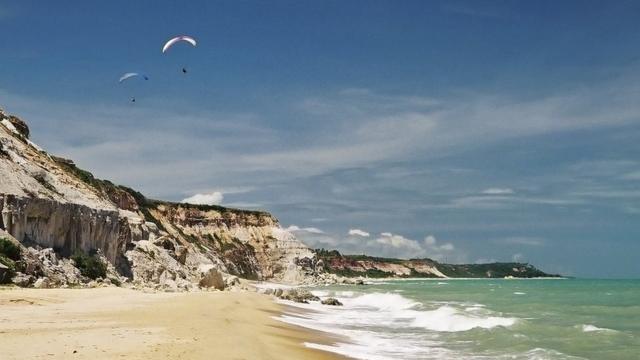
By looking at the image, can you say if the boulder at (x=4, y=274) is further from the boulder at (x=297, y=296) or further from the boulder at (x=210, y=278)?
the boulder at (x=297, y=296)

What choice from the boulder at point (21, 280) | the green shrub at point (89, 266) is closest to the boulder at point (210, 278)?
the green shrub at point (89, 266)

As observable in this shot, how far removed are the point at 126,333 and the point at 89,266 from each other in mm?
24035

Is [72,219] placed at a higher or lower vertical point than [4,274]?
higher

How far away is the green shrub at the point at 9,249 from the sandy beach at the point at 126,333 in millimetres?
5546

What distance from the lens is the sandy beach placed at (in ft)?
36.5

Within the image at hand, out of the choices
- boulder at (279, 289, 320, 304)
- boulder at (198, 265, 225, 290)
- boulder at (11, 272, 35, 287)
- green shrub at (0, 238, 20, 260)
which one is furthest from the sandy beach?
boulder at (198, 265, 225, 290)

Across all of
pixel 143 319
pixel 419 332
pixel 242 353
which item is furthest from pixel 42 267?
pixel 242 353

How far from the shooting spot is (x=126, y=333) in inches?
549

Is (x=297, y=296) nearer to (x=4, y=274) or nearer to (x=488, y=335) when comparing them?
(x=4, y=274)

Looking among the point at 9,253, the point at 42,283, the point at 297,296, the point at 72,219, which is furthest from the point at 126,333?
the point at 297,296

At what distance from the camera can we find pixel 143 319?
17750mm

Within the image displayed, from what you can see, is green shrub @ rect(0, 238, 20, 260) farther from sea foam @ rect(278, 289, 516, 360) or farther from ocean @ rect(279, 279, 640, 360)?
ocean @ rect(279, 279, 640, 360)

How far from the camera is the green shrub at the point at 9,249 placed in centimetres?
2828

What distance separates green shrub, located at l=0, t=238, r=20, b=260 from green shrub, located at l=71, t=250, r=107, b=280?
6620 millimetres
